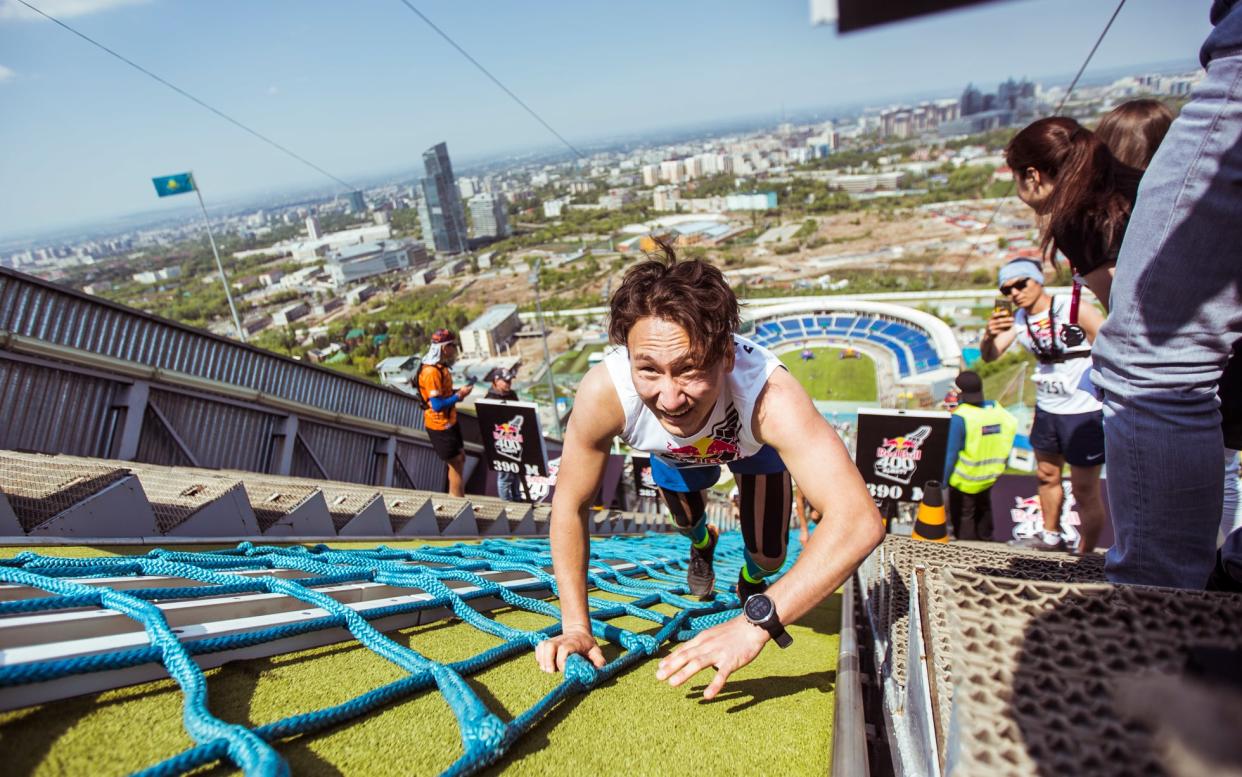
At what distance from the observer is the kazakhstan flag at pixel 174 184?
15.4 meters

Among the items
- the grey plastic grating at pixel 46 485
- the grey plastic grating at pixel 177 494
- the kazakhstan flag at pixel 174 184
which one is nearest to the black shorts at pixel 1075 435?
the grey plastic grating at pixel 177 494

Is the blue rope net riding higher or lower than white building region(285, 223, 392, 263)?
lower

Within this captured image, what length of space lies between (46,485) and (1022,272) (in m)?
4.18

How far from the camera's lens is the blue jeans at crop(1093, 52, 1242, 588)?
3.27ft

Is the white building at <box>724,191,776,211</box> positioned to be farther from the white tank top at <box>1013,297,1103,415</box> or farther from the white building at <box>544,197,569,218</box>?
the white tank top at <box>1013,297,1103,415</box>

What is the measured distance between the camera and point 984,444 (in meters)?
4.50

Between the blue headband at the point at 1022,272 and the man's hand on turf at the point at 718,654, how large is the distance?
8.30 feet

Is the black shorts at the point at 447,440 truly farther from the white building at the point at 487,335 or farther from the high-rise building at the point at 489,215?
the high-rise building at the point at 489,215

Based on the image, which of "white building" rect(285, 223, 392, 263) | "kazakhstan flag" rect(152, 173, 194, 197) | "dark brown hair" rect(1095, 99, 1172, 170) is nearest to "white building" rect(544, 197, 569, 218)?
"white building" rect(285, 223, 392, 263)

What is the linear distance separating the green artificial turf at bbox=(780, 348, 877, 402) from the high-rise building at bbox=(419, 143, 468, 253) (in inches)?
1430

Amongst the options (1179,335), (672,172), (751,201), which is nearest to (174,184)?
(1179,335)

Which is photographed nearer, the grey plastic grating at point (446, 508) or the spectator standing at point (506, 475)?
the grey plastic grating at point (446, 508)

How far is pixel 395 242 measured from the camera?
61.9 meters

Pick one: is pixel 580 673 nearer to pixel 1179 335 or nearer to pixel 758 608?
pixel 758 608
